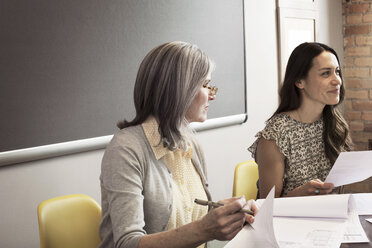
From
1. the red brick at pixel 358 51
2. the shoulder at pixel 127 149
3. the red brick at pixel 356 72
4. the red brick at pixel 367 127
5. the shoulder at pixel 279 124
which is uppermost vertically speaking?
the red brick at pixel 358 51

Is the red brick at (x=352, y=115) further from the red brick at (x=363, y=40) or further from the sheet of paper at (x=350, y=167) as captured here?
the sheet of paper at (x=350, y=167)

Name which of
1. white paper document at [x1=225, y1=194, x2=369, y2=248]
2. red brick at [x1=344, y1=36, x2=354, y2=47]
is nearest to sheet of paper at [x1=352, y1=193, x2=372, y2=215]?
white paper document at [x1=225, y1=194, x2=369, y2=248]

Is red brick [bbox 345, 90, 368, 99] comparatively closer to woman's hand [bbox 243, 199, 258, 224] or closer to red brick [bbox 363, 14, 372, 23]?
red brick [bbox 363, 14, 372, 23]

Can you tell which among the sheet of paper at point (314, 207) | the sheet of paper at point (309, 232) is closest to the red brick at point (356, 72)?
the sheet of paper at point (314, 207)

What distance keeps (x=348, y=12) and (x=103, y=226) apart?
4197mm

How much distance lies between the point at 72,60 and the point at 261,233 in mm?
1377

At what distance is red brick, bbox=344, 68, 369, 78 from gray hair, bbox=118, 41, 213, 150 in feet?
12.2

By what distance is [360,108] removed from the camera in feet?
16.8

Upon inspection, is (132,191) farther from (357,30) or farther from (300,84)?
(357,30)

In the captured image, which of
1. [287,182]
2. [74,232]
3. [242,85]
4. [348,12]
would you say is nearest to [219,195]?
[242,85]

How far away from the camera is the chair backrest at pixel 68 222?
6.30ft

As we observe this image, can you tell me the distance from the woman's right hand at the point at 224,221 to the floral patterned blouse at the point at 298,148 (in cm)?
107

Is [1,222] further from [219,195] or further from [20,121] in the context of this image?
[219,195]

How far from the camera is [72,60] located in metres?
2.43
